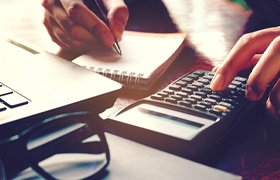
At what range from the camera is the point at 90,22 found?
74 cm

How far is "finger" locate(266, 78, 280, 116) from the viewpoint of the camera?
1.63ft

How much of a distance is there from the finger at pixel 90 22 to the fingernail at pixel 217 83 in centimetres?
25

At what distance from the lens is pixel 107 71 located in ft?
2.07

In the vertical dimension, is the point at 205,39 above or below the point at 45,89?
below

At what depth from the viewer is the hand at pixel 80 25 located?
73cm

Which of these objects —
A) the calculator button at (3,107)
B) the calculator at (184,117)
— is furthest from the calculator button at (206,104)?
the calculator button at (3,107)

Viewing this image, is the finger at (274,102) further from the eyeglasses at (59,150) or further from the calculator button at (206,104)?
the eyeglasses at (59,150)

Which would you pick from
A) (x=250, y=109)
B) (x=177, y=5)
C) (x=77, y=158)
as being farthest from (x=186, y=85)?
(x=177, y=5)

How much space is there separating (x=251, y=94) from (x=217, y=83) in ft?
0.15

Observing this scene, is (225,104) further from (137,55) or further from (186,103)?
(137,55)

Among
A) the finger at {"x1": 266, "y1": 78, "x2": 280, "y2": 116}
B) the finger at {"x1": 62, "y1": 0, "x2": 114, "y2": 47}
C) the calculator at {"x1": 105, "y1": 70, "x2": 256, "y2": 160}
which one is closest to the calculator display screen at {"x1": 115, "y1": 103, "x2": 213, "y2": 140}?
the calculator at {"x1": 105, "y1": 70, "x2": 256, "y2": 160}

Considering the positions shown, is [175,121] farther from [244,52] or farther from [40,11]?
[40,11]

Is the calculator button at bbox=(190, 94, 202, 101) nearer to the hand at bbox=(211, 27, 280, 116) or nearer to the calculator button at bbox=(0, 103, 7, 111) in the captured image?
the hand at bbox=(211, 27, 280, 116)

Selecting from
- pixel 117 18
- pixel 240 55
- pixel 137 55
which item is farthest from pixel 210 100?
pixel 117 18
